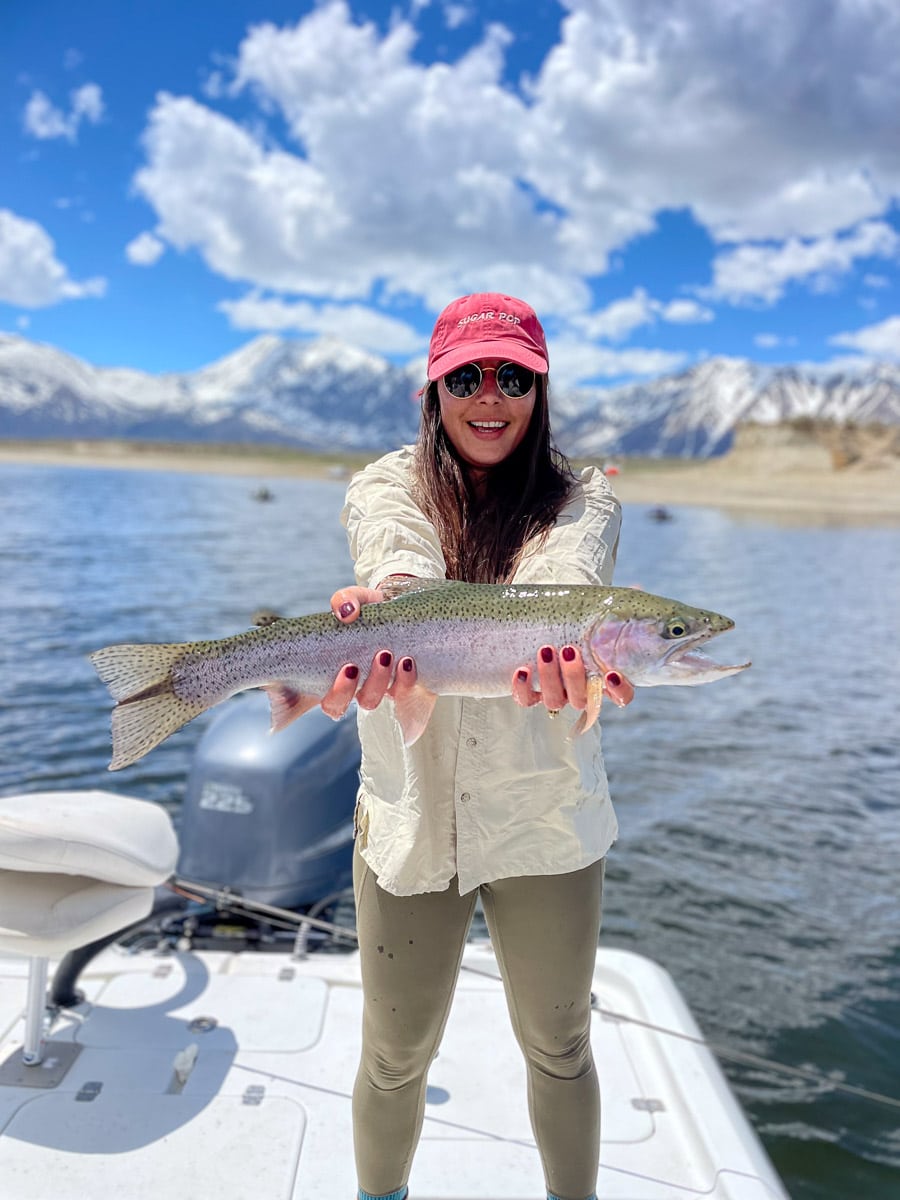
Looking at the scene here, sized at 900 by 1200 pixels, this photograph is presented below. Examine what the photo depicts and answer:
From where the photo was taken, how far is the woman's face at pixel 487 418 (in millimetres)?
3143

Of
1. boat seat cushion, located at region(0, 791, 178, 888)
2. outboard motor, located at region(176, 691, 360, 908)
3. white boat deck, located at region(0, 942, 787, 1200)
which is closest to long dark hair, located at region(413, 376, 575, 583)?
boat seat cushion, located at region(0, 791, 178, 888)

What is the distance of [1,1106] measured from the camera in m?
3.88

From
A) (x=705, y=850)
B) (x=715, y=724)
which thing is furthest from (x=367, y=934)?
(x=715, y=724)

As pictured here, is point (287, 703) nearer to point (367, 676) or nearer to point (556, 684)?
point (367, 676)

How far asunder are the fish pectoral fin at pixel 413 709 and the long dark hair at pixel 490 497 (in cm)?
57

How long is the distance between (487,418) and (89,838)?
2586 mm

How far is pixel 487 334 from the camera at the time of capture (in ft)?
10.3

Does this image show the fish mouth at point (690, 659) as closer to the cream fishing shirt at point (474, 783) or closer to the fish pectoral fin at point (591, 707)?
the fish pectoral fin at point (591, 707)

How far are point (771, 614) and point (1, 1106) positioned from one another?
25570 mm

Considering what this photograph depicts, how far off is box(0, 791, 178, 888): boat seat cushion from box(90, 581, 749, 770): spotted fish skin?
3.51ft

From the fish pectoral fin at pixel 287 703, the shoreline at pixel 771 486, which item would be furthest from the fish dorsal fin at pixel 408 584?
the shoreline at pixel 771 486

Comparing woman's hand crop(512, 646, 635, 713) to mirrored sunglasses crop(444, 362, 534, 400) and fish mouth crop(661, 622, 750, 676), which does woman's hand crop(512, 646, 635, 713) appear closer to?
fish mouth crop(661, 622, 750, 676)

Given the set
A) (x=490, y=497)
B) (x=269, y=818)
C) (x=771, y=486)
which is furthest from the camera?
(x=771, y=486)

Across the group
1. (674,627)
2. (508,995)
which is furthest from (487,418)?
(508,995)
